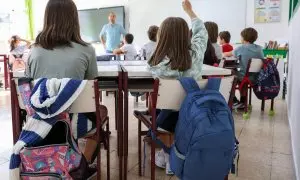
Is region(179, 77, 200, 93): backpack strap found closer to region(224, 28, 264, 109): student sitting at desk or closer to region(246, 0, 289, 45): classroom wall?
region(224, 28, 264, 109): student sitting at desk

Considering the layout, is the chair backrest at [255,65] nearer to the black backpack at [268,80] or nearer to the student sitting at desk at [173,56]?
the black backpack at [268,80]

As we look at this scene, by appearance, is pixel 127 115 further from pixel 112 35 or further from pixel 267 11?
pixel 267 11

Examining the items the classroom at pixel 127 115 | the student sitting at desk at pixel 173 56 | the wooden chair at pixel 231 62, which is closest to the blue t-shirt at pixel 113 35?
the wooden chair at pixel 231 62

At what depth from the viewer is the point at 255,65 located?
132 inches

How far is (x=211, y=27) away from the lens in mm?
3320

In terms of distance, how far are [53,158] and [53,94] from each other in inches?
10.6

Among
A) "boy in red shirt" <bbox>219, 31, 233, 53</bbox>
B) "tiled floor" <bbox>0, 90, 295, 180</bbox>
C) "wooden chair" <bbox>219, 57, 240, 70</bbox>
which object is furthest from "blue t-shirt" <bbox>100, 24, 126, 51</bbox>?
"wooden chair" <bbox>219, 57, 240, 70</bbox>

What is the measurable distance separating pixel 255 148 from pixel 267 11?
12.8 feet

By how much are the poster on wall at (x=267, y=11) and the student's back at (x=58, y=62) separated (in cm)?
490

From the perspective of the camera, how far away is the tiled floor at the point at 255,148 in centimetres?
191

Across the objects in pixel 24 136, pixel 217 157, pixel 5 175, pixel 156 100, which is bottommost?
pixel 5 175

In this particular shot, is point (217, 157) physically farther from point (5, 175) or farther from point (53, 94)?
point (5, 175)

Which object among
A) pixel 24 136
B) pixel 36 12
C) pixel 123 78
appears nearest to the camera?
pixel 24 136

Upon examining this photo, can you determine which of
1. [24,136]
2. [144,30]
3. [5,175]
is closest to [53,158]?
[24,136]
